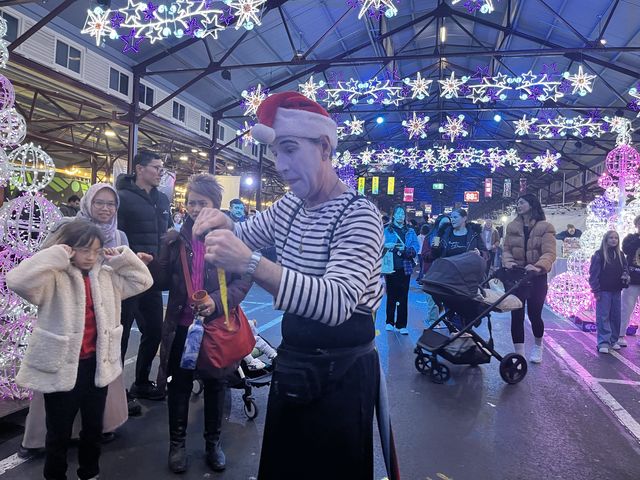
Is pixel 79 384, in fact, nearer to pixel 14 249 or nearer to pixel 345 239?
pixel 14 249

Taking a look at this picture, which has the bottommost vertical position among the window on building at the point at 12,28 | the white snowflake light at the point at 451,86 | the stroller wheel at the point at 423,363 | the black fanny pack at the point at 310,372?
the stroller wheel at the point at 423,363

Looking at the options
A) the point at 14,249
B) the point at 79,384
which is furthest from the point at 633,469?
the point at 14,249

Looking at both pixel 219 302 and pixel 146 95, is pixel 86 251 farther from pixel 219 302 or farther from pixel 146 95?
pixel 146 95

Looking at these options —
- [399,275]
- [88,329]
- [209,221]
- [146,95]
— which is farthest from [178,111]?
[209,221]

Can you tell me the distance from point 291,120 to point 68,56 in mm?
9708

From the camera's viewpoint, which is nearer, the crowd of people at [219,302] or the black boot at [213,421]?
the crowd of people at [219,302]

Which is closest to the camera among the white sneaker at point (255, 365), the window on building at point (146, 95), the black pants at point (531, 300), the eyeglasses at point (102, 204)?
the eyeglasses at point (102, 204)

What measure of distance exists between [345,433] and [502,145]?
30.5 metres

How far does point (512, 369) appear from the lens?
4.68 metres

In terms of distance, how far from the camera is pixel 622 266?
6195 millimetres

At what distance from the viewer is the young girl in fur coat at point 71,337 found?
2.26 metres

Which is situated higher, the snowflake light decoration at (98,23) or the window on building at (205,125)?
the window on building at (205,125)

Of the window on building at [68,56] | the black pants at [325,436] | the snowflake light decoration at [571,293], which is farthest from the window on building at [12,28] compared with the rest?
the snowflake light decoration at [571,293]

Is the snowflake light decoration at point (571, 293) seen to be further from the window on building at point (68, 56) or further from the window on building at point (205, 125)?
the window on building at point (205, 125)
